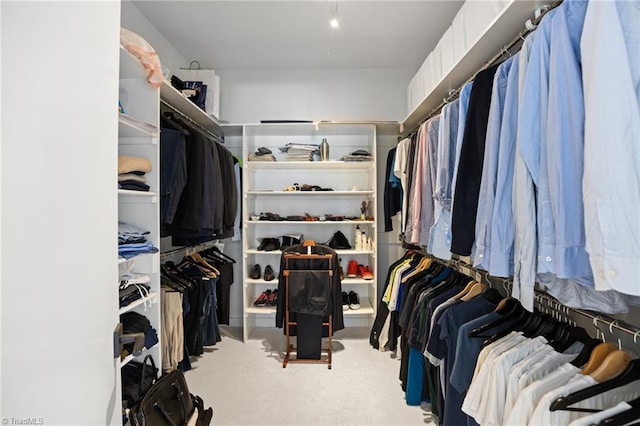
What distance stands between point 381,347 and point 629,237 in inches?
108

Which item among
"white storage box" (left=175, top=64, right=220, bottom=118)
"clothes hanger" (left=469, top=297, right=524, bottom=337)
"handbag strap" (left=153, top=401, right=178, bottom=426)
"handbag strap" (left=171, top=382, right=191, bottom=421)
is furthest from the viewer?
"white storage box" (left=175, top=64, right=220, bottom=118)

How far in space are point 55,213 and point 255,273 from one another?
307 centimetres

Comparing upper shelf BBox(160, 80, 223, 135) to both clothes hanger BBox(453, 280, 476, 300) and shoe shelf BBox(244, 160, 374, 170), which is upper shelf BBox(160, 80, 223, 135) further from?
clothes hanger BBox(453, 280, 476, 300)

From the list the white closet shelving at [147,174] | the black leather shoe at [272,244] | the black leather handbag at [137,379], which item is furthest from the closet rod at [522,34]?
the black leather handbag at [137,379]

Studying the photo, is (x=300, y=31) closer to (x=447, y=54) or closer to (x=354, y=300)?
(x=447, y=54)

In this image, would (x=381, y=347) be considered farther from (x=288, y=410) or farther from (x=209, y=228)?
(x=209, y=228)

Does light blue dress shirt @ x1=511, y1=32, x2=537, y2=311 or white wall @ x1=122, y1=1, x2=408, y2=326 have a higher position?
white wall @ x1=122, y1=1, x2=408, y2=326

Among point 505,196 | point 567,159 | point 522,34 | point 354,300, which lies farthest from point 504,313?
point 354,300

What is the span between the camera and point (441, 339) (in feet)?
5.63

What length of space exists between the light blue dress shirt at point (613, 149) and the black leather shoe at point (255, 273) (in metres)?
3.16

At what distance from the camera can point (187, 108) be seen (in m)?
2.93

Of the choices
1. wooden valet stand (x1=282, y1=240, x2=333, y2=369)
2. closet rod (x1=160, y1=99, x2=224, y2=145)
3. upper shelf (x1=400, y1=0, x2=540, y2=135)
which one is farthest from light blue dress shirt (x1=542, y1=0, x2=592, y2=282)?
closet rod (x1=160, y1=99, x2=224, y2=145)

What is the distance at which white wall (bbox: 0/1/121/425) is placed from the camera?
0.57 metres

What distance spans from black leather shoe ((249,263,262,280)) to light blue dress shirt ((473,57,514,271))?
270cm
